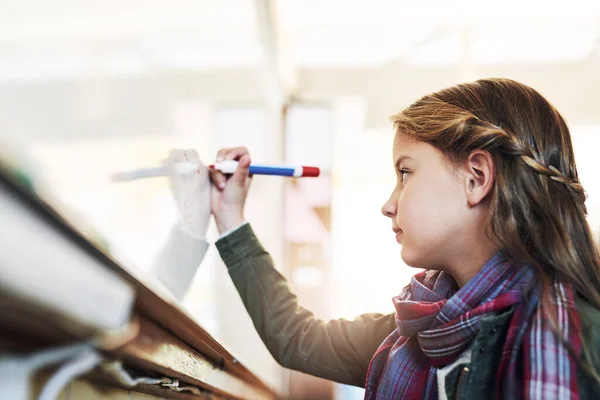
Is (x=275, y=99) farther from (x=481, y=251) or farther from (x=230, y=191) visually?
(x=481, y=251)

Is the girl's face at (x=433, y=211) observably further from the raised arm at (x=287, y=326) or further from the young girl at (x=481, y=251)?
the raised arm at (x=287, y=326)

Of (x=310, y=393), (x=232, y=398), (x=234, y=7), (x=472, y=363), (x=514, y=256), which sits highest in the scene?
(x=234, y=7)

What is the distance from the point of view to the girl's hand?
2.70 feet

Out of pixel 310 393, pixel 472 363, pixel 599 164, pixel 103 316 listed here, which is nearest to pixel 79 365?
pixel 103 316

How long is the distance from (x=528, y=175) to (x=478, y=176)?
58mm

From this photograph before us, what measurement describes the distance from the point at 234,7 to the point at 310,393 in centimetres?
156

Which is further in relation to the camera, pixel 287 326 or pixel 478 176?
pixel 287 326

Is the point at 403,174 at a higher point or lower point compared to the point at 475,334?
higher

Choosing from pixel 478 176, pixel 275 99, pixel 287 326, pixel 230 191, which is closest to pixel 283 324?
pixel 287 326

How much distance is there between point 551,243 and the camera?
2.40 ft

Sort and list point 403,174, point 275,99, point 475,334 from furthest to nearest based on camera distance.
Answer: point 275,99, point 403,174, point 475,334

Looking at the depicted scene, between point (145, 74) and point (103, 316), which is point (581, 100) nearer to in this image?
point (145, 74)

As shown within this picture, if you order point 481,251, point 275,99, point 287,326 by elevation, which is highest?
point 275,99

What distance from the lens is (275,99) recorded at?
5.67ft
